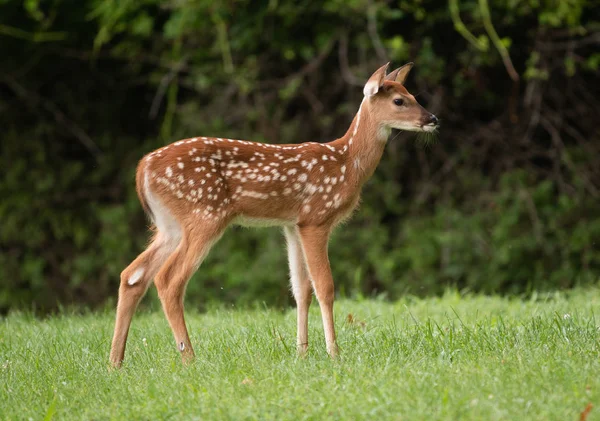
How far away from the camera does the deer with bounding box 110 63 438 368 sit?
5.48m

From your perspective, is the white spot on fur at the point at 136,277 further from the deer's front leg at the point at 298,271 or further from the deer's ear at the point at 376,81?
the deer's ear at the point at 376,81

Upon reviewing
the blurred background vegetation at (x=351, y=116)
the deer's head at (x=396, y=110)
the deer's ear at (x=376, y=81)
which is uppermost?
the deer's ear at (x=376, y=81)

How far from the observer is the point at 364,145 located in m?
6.07

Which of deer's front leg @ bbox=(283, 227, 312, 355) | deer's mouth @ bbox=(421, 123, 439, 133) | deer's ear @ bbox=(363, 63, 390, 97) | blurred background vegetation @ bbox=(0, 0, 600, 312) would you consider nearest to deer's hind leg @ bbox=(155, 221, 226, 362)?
deer's front leg @ bbox=(283, 227, 312, 355)

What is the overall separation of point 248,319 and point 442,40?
15.8ft

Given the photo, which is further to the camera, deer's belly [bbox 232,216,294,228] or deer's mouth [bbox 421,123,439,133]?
deer's mouth [bbox 421,123,439,133]

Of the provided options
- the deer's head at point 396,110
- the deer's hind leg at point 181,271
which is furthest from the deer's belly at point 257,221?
the deer's head at point 396,110

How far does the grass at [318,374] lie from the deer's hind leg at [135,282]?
0.15 meters

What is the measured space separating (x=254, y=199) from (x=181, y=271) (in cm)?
61

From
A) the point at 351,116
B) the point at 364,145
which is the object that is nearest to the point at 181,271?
the point at 364,145

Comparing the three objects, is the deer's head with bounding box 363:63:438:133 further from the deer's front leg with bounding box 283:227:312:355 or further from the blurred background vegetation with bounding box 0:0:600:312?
the blurred background vegetation with bounding box 0:0:600:312

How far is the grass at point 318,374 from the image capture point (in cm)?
409

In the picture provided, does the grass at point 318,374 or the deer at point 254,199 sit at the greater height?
the deer at point 254,199

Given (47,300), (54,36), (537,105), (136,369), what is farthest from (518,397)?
(47,300)
